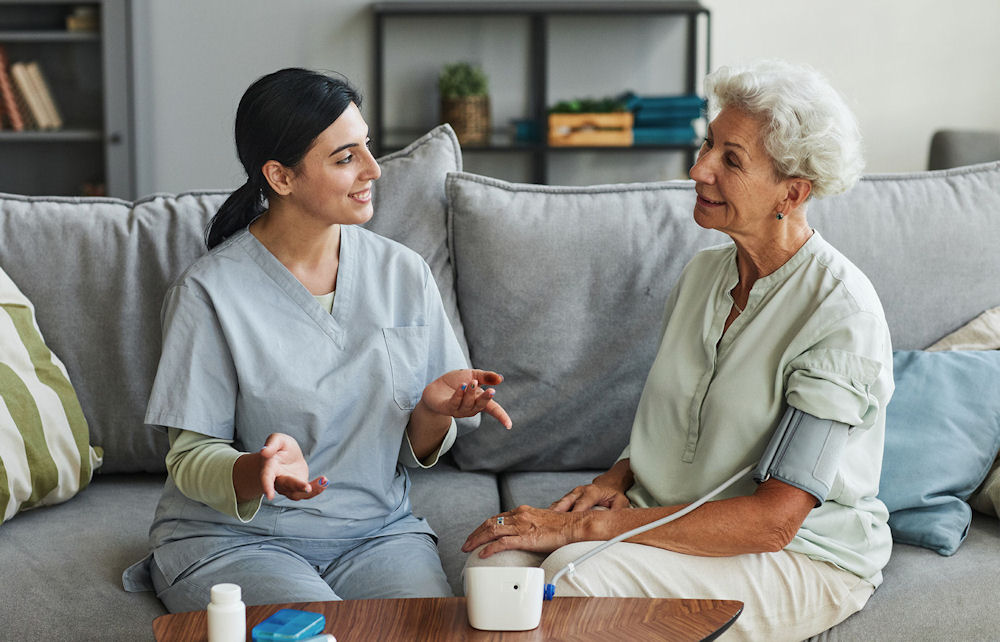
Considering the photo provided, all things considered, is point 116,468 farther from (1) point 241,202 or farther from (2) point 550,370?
(2) point 550,370

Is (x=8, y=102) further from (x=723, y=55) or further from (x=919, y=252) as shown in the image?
(x=919, y=252)

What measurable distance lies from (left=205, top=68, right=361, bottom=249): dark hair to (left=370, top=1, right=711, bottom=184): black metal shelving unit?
8.51ft

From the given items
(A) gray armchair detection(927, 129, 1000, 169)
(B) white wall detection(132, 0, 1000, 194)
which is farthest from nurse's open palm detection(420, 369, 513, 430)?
(B) white wall detection(132, 0, 1000, 194)

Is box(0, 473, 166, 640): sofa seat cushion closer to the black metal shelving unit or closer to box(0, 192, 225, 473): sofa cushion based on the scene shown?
box(0, 192, 225, 473): sofa cushion

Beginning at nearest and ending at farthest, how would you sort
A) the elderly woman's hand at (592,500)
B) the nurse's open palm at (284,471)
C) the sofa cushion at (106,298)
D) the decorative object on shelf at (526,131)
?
1. the nurse's open palm at (284,471)
2. the elderly woman's hand at (592,500)
3. the sofa cushion at (106,298)
4. the decorative object on shelf at (526,131)

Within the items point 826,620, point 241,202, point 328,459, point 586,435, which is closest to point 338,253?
point 241,202

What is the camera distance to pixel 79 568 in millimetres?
1461

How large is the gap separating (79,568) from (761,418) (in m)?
1.00

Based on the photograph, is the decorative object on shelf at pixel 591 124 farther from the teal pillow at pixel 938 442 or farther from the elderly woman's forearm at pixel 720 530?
the elderly woman's forearm at pixel 720 530

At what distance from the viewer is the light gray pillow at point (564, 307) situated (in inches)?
71.3

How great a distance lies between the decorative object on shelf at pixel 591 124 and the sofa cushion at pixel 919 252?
2184 mm

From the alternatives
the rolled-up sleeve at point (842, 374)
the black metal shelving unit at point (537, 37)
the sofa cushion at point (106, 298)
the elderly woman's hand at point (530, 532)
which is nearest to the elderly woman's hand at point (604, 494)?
the elderly woman's hand at point (530, 532)

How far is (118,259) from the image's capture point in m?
1.78

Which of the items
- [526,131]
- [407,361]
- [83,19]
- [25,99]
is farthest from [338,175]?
[25,99]
